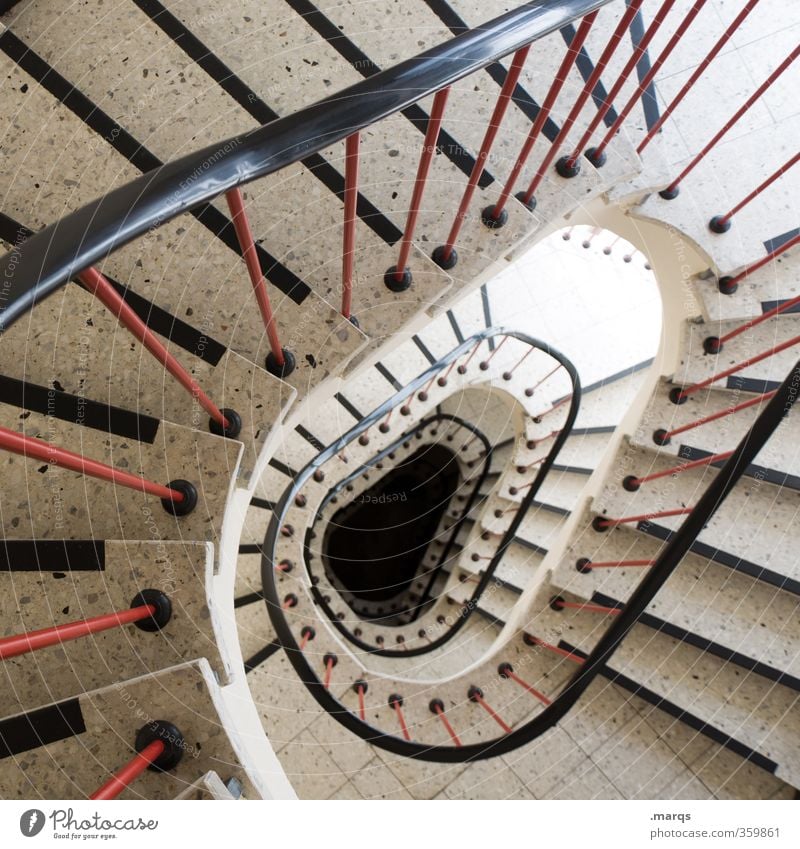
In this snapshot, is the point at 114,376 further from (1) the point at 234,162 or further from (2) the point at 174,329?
(1) the point at 234,162

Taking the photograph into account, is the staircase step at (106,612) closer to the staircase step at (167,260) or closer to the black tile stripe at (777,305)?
the staircase step at (167,260)

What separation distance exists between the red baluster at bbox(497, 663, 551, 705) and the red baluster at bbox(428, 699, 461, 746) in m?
0.48

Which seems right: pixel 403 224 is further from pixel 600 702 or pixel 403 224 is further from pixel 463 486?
pixel 463 486

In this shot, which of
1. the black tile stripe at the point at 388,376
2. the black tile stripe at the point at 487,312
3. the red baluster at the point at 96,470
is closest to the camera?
the red baluster at the point at 96,470

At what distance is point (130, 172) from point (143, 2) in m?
0.82

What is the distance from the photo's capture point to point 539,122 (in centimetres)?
223

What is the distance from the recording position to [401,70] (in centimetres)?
142

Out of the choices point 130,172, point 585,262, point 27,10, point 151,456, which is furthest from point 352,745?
point 585,262

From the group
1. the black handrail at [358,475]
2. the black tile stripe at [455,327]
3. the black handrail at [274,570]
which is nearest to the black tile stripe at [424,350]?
the black tile stripe at [455,327]

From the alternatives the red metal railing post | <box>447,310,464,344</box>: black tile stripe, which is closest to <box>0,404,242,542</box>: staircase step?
the red metal railing post

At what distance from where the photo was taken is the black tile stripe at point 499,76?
9.74 feet

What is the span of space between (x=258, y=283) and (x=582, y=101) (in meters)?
1.86

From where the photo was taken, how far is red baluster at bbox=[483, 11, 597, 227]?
6.67 ft

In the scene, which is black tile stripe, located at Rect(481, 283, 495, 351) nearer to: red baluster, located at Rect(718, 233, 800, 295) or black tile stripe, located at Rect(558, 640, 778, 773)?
red baluster, located at Rect(718, 233, 800, 295)
